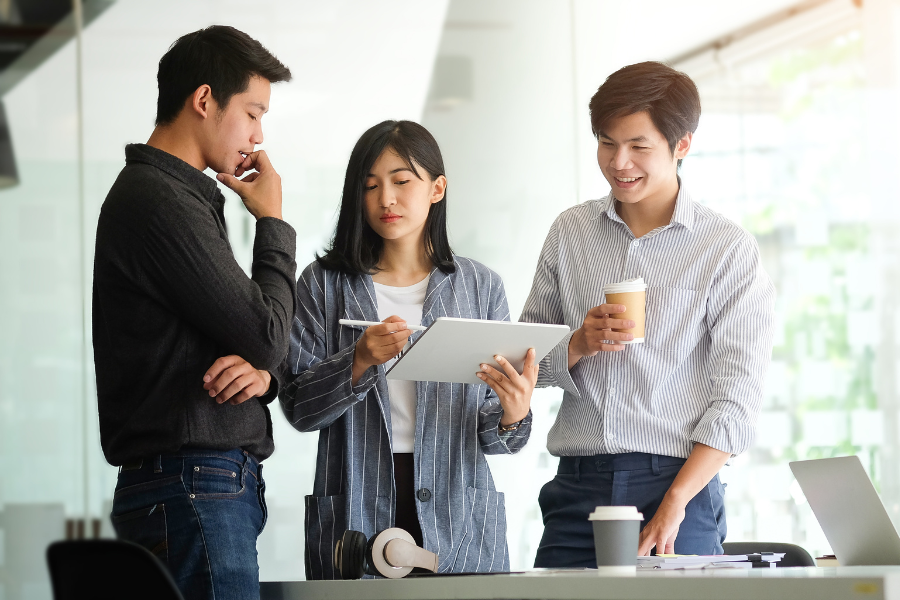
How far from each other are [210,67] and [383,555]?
985 millimetres

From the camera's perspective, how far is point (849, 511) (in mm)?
1521

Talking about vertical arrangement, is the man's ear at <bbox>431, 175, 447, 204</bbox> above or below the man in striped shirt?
above

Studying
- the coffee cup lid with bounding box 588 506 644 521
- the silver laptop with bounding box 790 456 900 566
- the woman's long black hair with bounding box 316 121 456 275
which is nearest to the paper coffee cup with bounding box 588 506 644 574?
the coffee cup lid with bounding box 588 506 644 521

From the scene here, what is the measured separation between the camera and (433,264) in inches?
92.0

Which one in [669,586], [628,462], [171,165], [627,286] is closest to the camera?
[669,586]

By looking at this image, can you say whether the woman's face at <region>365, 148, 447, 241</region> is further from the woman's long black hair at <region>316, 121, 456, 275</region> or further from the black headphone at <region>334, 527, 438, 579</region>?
the black headphone at <region>334, 527, 438, 579</region>

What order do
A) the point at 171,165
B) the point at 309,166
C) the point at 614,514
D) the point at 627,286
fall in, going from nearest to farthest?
the point at 614,514 → the point at 171,165 → the point at 627,286 → the point at 309,166

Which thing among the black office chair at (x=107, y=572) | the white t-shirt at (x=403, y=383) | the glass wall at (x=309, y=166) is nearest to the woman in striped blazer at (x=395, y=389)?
the white t-shirt at (x=403, y=383)

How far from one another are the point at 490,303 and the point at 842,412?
3.03 meters

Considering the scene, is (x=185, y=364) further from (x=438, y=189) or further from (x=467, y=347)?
(x=438, y=189)

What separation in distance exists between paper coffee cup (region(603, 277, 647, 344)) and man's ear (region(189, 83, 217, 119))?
862mm

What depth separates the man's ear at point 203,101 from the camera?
1840 millimetres

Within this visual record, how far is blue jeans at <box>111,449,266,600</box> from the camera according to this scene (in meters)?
1.56

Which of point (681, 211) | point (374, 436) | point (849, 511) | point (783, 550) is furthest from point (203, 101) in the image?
point (783, 550)
